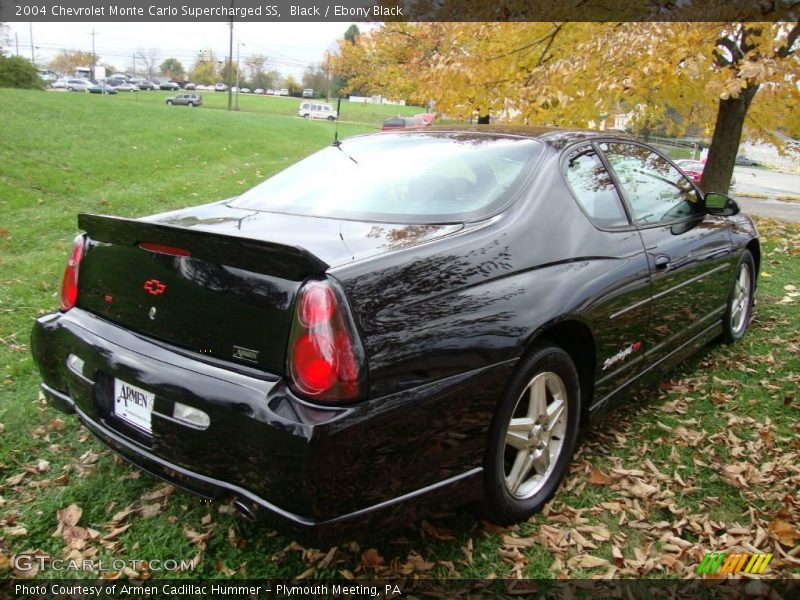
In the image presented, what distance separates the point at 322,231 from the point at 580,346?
130cm

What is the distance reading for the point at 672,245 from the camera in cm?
339

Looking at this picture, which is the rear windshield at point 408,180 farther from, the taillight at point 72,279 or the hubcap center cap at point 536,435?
the hubcap center cap at point 536,435

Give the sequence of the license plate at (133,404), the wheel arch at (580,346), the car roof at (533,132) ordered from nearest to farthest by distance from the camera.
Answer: the license plate at (133,404)
the wheel arch at (580,346)
the car roof at (533,132)

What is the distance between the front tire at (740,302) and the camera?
4430 millimetres

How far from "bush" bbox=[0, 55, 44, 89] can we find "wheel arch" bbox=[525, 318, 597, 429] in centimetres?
3549

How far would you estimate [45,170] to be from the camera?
963 cm

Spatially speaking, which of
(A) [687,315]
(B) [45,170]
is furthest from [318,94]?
(A) [687,315]

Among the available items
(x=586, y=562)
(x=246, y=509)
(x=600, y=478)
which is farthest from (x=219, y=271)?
(x=600, y=478)

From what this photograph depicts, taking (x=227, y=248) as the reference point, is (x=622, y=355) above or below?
below

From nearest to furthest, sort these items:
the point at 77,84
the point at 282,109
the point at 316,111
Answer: the point at 316,111
the point at 282,109
the point at 77,84

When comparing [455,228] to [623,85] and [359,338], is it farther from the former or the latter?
[623,85]

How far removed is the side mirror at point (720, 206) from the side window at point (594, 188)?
3.61 feet

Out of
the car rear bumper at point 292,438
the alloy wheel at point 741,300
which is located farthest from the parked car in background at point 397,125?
the alloy wheel at point 741,300

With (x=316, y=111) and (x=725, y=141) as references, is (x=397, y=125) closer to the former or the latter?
(x=725, y=141)
